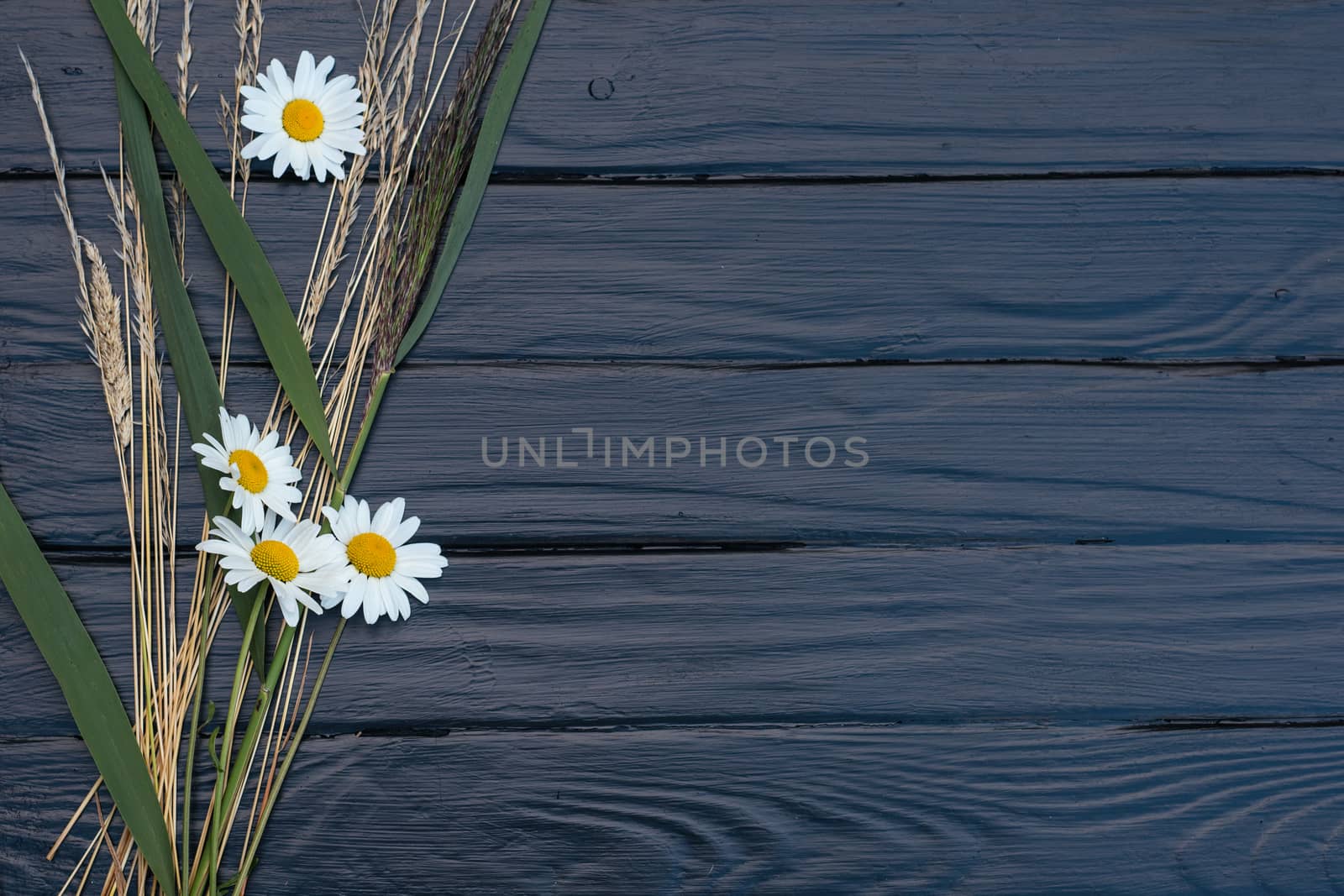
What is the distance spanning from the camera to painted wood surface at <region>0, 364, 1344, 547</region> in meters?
0.68

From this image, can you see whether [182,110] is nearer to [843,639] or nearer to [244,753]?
[244,753]

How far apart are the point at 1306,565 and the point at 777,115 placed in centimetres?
60

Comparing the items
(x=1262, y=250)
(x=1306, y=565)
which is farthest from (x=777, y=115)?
(x=1306, y=565)

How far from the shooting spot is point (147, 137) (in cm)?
67

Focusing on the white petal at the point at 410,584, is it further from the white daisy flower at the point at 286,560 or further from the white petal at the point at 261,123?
the white petal at the point at 261,123

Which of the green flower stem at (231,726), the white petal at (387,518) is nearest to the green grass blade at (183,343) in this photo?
the green flower stem at (231,726)

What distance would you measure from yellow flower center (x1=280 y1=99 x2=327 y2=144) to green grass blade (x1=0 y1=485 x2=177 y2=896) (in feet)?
1.21

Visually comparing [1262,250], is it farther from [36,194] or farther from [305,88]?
[36,194]

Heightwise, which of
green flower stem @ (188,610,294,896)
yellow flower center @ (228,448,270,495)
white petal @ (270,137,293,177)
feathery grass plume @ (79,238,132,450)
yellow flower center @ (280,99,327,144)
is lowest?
green flower stem @ (188,610,294,896)

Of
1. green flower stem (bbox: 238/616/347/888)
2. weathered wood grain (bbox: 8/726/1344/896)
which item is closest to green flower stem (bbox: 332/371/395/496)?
green flower stem (bbox: 238/616/347/888)

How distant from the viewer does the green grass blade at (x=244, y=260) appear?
64 centimetres

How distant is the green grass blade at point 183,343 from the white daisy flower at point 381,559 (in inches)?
3.3

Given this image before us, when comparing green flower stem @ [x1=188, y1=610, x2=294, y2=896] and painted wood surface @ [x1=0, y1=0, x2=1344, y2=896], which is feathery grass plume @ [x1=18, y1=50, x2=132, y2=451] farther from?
green flower stem @ [x1=188, y1=610, x2=294, y2=896]

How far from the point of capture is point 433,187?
668 millimetres
